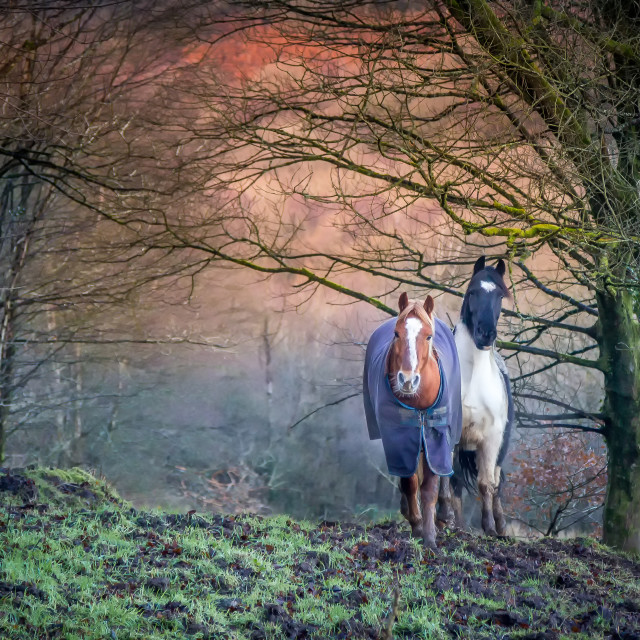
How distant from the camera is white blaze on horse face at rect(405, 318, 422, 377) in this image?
638 centimetres

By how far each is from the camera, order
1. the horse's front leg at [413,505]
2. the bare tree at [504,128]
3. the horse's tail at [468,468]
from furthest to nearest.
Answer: the horse's tail at [468,468] < the bare tree at [504,128] < the horse's front leg at [413,505]

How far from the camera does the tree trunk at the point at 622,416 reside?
9.79 metres

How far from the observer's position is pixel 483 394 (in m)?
8.27

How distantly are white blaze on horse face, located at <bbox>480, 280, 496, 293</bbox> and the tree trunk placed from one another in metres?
2.53

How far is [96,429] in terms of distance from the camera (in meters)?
19.3

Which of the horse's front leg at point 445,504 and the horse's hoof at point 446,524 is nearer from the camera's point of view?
the horse's hoof at point 446,524

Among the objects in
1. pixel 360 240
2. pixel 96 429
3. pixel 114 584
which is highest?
pixel 360 240

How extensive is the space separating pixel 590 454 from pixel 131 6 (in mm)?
13254

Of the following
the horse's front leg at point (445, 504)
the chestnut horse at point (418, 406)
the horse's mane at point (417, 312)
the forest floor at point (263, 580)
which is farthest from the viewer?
the horse's front leg at point (445, 504)

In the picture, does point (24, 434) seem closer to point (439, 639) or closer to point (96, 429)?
point (96, 429)

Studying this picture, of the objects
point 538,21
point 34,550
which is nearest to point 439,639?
point 34,550

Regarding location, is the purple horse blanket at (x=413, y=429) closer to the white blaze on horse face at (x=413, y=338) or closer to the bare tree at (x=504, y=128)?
the white blaze on horse face at (x=413, y=338)

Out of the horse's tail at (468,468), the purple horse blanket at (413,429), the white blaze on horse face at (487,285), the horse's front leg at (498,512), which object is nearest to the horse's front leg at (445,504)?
the horse's tail at (468,468)

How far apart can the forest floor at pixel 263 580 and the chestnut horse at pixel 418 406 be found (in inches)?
21.5
